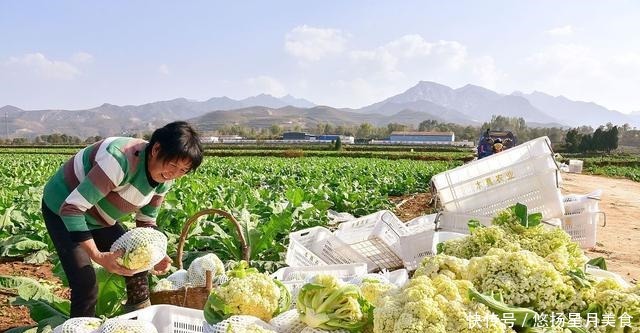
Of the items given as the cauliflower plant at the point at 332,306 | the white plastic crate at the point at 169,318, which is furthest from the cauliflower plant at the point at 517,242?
the white plastic crate at the point at 169,318

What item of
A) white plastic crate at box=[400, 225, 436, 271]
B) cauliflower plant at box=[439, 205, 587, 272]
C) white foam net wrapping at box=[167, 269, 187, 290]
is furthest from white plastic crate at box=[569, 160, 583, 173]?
white foam net wrapping at box=[167, 269, 187, 290]

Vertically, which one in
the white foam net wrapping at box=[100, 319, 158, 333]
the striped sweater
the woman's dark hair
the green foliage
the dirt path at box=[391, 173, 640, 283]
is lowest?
the dirt path at box=[391, 173, 640, 283]

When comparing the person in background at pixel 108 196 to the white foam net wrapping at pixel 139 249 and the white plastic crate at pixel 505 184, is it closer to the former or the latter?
the white foam net wrapping at pixel 139 249

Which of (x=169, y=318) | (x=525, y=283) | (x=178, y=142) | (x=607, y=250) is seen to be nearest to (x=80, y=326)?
(x=169, y=318)

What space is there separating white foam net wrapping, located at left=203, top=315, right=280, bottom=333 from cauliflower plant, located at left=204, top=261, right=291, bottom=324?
0.08m

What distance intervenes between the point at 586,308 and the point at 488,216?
3.73m

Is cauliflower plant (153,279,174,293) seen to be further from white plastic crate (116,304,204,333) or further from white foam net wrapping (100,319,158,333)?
white foam net wrapping (100,319,158,333)

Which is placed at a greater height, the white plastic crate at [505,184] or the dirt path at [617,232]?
the white plastic crate at [505,184]

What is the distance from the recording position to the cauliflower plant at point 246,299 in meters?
2.34

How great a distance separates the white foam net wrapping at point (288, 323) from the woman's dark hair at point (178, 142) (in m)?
1.13

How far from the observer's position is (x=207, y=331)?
7.46 feet

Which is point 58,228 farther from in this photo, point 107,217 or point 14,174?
point 14,174

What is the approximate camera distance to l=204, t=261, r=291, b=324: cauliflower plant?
2.34m

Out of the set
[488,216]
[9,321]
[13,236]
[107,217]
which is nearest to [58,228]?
[107,217]
